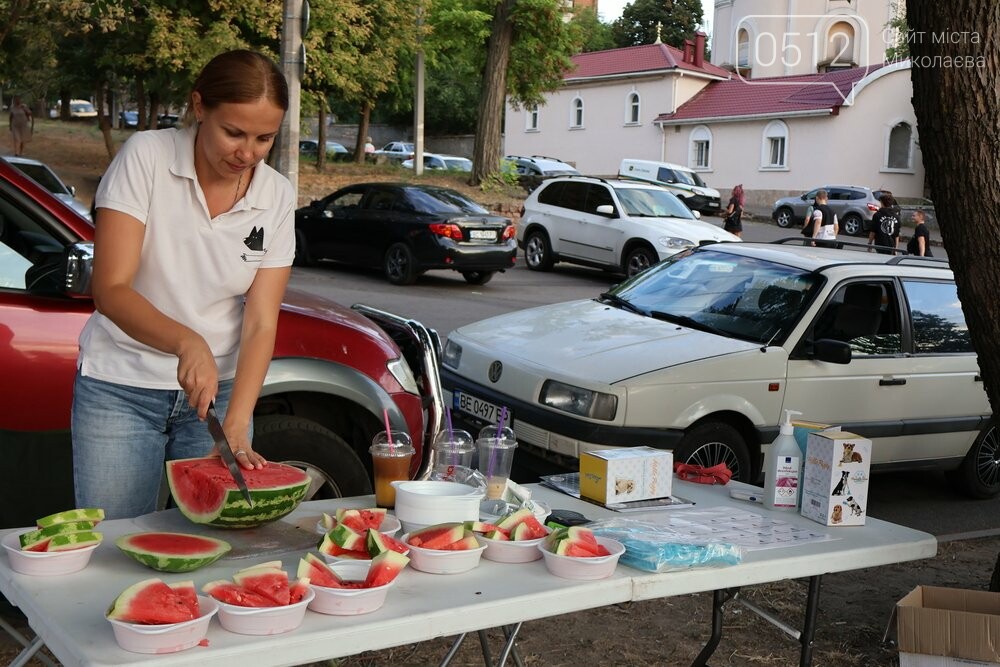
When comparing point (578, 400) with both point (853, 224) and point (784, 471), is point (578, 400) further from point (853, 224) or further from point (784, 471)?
point (853, 224)

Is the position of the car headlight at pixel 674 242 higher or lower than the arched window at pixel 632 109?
lower

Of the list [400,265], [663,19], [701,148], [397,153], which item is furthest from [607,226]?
[663,19]

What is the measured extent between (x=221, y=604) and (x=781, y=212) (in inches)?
1464

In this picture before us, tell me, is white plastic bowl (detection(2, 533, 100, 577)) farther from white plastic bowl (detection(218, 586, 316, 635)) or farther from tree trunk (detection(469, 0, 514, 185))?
tree trunk (detection(469, 0, 514, 185))

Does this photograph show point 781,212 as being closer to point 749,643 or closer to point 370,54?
point 370,54

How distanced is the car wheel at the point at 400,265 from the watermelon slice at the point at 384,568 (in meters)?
15.0

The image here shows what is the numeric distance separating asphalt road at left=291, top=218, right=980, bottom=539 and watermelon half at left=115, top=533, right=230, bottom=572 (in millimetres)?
5404

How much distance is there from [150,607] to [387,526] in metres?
0.90

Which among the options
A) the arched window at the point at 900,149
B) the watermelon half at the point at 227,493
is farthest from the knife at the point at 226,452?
the arched window at the point at 900,149

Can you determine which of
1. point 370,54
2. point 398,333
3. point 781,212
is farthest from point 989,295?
point 781,212

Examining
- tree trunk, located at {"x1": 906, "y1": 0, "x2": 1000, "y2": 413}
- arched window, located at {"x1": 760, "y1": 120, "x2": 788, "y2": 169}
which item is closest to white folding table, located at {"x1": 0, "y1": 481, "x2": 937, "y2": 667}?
tree trunk, located at {"x1": 906, "y1": 0, "x2": 1000, "y2": 413}

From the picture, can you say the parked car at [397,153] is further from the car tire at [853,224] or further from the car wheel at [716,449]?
the car wheel at [716,449]

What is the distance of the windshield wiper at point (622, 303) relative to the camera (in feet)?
25.5

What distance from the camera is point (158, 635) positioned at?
7.09 ft
